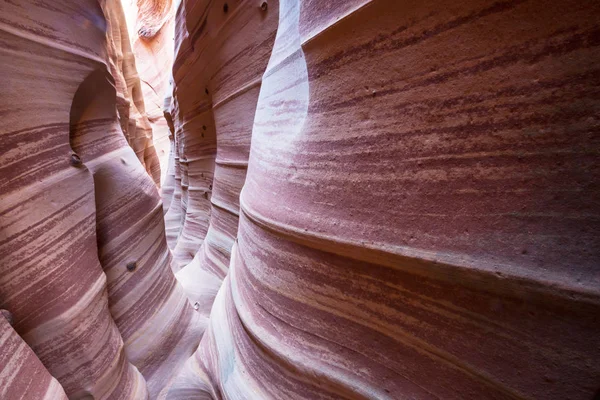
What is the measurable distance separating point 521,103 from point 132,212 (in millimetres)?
1425

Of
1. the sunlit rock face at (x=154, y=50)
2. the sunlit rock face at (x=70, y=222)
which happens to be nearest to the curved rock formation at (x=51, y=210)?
the sunlit rock face at (x=70, y=222)

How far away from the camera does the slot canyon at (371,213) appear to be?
0.29 meters

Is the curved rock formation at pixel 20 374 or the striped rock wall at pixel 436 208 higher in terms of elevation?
the striped rock wall at pixel 436 208

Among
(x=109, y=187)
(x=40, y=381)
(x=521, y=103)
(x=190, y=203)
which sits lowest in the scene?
(x=190, y=203)

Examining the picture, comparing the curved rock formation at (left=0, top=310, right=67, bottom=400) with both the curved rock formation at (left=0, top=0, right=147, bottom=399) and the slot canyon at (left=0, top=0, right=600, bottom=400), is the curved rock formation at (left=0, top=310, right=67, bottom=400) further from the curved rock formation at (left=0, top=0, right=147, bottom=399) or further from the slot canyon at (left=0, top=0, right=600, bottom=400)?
the curved rock formation at (left=0, top=0, right=147, bottom=399)

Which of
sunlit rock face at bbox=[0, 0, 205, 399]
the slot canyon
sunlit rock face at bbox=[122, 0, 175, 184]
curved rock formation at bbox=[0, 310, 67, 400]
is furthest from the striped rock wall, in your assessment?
sunlit rock face at bbox=[122, 0, 175, 184]

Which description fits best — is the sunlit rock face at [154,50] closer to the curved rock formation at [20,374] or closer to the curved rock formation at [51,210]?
the curved rock formation at [51,210]

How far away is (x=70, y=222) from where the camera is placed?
0.88 m

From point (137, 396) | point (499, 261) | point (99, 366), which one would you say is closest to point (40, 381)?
point (99, 366)

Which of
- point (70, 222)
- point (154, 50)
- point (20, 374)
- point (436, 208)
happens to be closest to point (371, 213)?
point (436, 208)

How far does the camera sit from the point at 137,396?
1046 millimetres

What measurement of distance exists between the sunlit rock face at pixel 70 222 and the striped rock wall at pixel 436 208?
2.14ft

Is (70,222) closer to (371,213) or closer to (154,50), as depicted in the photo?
(371,213)

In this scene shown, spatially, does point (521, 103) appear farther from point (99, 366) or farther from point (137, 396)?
point (137, 396)
